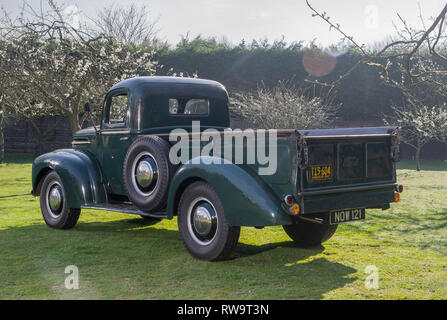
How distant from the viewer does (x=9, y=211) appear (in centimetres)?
877

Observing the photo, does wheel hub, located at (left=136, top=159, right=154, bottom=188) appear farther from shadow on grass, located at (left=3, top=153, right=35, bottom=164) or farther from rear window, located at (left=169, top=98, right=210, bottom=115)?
shadow on grass, located at (left=3, top=153, right=35, bottom=164)

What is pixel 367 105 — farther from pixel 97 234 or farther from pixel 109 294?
pixel 109 294

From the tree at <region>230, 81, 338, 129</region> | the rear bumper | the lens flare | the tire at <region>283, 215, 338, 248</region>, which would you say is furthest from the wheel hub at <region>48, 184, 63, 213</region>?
the lens flare

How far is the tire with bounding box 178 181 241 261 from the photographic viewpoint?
4.96 meters

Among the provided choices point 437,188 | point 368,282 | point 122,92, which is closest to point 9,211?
point 122,92

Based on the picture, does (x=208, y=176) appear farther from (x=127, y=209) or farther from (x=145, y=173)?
(x=127, y=209)

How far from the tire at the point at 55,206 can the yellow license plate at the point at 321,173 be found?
141 inches

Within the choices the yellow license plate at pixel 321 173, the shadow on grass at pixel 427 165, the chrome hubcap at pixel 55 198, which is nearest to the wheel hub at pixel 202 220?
the yellow license plate at pixel 321 173

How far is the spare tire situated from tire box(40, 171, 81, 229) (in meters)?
1.39

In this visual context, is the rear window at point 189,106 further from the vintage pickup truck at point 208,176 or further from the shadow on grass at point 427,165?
the shadow on grass at point 427,165

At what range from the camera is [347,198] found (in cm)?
504

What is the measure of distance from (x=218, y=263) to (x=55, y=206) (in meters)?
2.99

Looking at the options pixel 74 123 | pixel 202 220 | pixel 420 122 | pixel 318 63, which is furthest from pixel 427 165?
pixel 202 220

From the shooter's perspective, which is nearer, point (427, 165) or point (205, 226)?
point (205, 226)
